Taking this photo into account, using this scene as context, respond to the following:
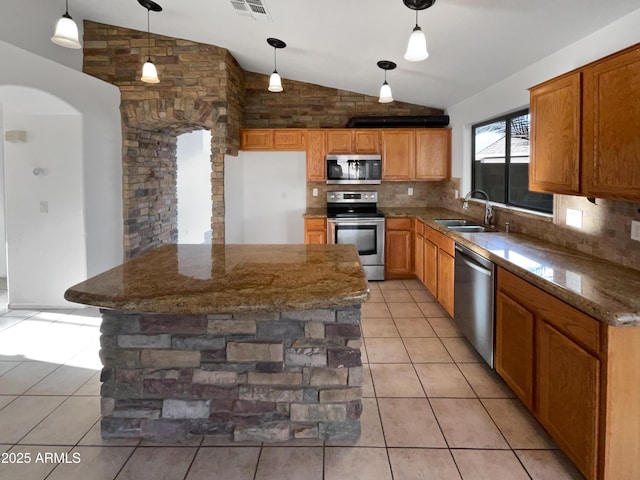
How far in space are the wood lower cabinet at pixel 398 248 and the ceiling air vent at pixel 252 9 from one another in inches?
112

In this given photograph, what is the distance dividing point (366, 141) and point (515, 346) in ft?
12.9

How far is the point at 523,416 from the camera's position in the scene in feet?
8.25

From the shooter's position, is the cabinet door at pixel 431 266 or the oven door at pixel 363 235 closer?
the cabinet door at pixel 431 266

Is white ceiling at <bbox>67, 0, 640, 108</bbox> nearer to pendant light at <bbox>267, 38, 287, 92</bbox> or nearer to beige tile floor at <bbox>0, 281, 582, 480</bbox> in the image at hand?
pendant light at <bbox>267, 38, 287, 92</bbox>

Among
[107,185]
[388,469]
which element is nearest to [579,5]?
[388,469]

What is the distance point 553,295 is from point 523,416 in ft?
2.86

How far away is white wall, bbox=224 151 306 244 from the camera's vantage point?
6.27 meters

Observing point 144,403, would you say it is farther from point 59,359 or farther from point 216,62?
point 216,62

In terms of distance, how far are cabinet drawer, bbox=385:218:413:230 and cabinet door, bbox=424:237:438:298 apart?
68cm

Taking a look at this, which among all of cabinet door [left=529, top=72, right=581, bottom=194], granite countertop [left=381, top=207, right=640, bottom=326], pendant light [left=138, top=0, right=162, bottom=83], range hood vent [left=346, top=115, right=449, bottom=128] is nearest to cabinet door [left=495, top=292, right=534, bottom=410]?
granite countertop [left=381, top=207, right=640, bottom=326]

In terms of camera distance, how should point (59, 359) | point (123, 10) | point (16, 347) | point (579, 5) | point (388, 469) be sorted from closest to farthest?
point (388, 469), point (579, 5), point (59, 359), point (16, 347), point (123, 10)

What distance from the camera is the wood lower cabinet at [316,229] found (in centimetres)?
572

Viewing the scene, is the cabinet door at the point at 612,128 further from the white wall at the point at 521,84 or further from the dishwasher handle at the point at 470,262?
the dishwasher handle at the point at 470,262

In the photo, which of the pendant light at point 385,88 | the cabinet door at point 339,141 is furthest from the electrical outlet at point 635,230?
the cabinet door at point 339,141
